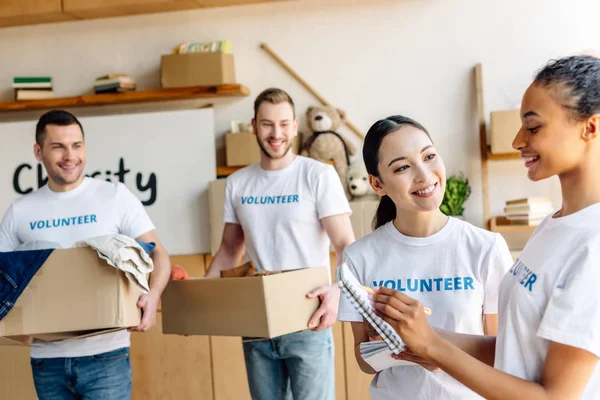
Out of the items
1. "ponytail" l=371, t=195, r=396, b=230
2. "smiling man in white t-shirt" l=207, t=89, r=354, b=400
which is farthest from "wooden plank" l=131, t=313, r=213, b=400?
"ponytail" l=371, t=195, r=396, b=230

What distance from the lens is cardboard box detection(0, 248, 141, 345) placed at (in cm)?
192

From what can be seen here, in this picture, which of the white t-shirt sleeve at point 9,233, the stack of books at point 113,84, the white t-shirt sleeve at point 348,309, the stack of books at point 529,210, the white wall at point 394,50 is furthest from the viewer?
the stack of books at point 113,84

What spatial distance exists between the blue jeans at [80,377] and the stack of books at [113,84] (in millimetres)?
1932

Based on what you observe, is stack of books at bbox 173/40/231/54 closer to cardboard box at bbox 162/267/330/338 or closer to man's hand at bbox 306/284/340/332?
cardboard box at bbox 162/267/330/338

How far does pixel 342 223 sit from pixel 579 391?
1.50m

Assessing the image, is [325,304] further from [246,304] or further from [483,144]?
[483,144]

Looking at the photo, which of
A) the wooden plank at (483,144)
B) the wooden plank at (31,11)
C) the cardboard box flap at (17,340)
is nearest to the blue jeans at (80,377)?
the cardboard box flap at (17,340)

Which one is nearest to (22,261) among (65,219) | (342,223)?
(65,219)

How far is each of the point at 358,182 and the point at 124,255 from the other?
179 cm

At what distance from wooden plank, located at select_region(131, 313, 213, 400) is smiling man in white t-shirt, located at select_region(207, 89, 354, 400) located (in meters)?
1.22

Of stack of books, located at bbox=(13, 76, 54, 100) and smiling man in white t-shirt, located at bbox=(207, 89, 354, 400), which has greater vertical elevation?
stack of books, located at bbox=(13, 76, 54, 100)

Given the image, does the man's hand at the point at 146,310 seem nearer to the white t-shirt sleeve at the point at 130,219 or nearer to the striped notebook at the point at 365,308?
the white t-shirt sleeve at the point at 130,219

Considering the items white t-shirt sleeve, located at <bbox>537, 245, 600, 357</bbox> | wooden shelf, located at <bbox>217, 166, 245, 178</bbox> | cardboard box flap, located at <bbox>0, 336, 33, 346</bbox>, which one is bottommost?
cardboard box flap, located at <bbox>0, 336, 33, 346</bbox>

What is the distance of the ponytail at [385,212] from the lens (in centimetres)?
160
